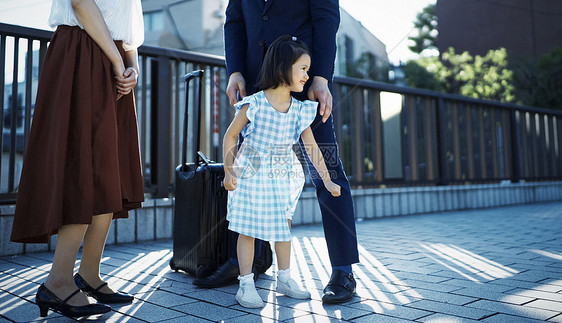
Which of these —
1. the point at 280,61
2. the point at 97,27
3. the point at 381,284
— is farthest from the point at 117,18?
the point at 381,284

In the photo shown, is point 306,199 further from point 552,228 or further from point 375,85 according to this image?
point 552,228

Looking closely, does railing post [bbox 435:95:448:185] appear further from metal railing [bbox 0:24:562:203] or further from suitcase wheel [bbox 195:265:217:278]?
suitcase wheel [bbox 195:265:217:278]

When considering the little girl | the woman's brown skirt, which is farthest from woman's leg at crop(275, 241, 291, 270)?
the woman's brown skirt

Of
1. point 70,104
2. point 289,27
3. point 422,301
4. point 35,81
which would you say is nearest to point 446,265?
point 422,301

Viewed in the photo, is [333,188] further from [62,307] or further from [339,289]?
[62,307]

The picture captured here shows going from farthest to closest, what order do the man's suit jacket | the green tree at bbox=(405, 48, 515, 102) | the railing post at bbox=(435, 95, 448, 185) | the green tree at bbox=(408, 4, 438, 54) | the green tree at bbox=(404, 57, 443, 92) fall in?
the green tree at bbox=(408, 4, 438, 54) → the green tree at bbox=(404, 57, 443, 92) → the green tree at bbox=(405, 48, 515, 102) → the railing post at bbox=(435, 95, 448, 185) → the man's suit jacket

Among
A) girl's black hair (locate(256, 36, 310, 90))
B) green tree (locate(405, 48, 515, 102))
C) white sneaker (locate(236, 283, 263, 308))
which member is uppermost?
green tree (locate(405, 48, 515, 102))

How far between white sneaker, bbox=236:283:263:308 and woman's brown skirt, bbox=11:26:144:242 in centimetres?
54

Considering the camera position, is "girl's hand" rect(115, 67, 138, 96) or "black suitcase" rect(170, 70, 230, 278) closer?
"girl's hand" rect(115, 67, 138, 96)

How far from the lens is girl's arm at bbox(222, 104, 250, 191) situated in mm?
1643

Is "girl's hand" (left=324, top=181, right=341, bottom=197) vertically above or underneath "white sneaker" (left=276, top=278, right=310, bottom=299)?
above

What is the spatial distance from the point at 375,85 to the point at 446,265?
3.17 m

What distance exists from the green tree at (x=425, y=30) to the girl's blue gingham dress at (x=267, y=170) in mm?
29913

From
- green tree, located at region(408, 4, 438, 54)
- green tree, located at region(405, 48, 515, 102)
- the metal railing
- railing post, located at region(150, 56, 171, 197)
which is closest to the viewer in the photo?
the metal railing
